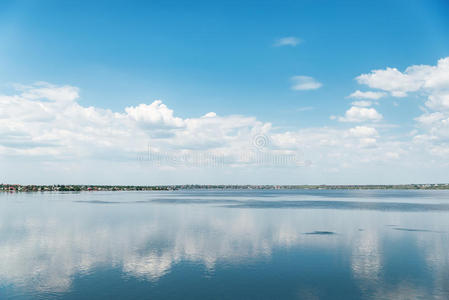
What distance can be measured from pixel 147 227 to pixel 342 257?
3982 cm

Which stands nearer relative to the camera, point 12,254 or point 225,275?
point 225,275

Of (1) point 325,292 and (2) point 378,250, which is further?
(2) point 378,250

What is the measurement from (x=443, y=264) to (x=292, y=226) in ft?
108

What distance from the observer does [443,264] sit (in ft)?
125

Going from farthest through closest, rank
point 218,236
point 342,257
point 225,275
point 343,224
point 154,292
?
point 343,224 < point 218,236 < point 342,257 < point 225,275 < point 154,292

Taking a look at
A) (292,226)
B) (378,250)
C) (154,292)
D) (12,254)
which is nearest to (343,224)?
(292,226)

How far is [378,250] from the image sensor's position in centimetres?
4547

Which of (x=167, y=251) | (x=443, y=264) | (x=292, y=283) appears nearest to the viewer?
(x=292, y=283)

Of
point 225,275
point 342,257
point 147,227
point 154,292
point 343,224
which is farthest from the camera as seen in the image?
point 343,224

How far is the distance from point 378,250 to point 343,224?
1087 inches

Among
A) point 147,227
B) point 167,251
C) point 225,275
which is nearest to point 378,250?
point 225,275

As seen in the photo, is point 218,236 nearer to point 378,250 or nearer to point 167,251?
point 167,251

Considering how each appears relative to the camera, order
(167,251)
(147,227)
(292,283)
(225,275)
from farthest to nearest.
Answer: (147,227), (167,251), (225,275), (292,283)

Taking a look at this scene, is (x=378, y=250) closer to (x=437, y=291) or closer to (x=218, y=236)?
(x=437, y=291)
